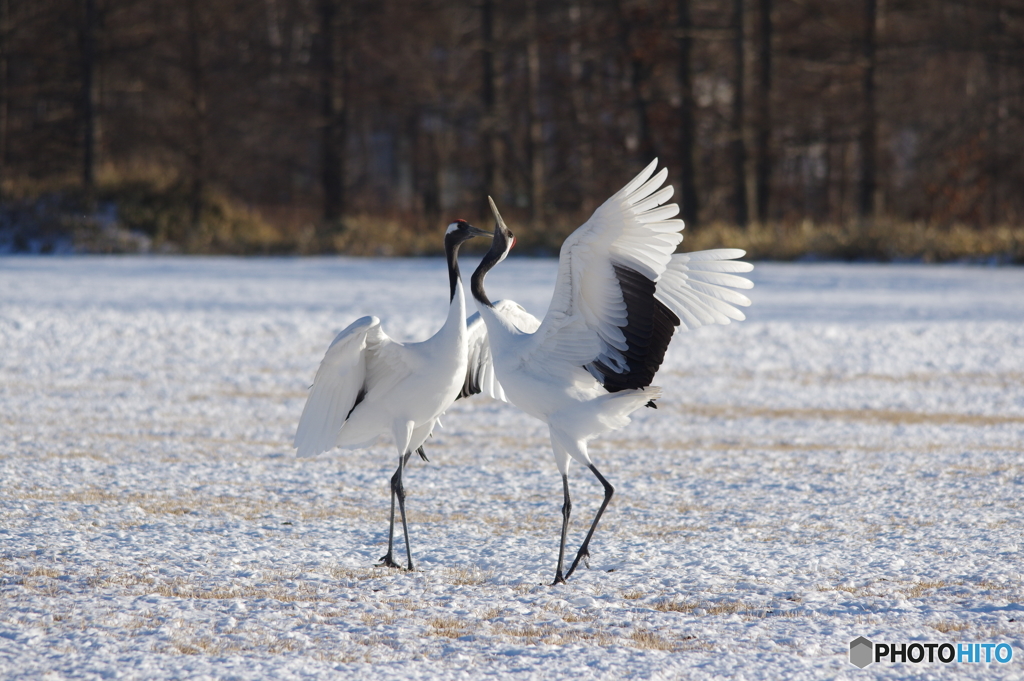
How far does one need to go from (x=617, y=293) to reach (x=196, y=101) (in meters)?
24.9

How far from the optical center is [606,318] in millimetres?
4551

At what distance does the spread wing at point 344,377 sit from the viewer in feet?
15.7

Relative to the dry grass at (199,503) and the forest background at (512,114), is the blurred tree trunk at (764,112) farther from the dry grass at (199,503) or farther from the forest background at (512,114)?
the dry grass at (199,503)

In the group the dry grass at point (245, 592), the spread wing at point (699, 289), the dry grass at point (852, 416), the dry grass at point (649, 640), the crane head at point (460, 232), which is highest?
the crane head at point (460, 232)

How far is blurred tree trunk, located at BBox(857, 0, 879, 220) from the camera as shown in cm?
2464

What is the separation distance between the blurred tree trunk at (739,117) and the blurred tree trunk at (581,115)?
13.4ft

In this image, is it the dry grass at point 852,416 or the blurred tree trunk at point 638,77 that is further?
the blurred tree trunk at point 638,77

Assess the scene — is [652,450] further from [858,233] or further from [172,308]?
[858,233]

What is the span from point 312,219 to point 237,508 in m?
25.0

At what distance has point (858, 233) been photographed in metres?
20.1

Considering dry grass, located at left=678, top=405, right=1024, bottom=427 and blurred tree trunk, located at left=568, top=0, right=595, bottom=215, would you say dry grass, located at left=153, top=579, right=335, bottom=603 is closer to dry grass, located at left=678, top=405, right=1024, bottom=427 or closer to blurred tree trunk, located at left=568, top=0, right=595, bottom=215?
dry grass, located at left=678, top=405, right=1024, bottom=427

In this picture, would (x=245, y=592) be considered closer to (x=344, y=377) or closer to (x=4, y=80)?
(x=344, y=377)

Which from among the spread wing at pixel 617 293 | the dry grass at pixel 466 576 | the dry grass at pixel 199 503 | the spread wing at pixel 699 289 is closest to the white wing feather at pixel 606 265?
the spread wing at pixel 617 293

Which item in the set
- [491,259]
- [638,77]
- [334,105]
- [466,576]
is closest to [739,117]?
[638,77]
